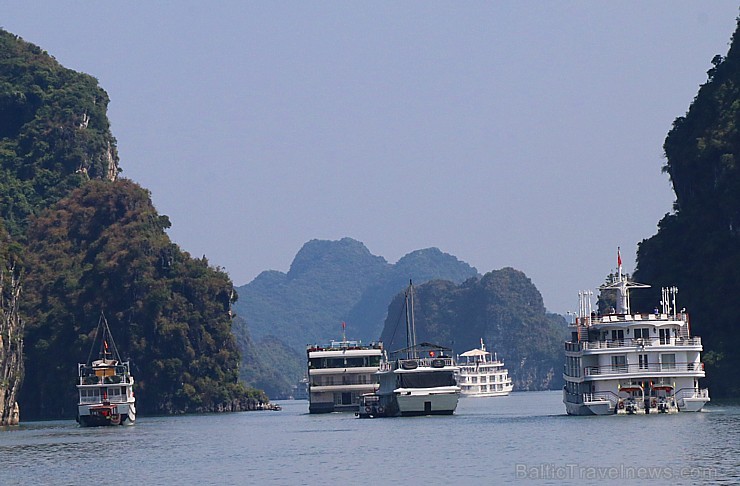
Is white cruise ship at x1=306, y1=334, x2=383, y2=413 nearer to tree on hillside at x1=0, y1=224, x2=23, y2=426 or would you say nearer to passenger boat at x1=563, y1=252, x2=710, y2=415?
tree on hillside at x1=0, y1=224, x2=23, y2=426

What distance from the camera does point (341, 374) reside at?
462 ft

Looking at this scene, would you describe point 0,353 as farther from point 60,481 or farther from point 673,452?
point 673,452

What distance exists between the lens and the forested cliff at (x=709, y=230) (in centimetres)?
12438

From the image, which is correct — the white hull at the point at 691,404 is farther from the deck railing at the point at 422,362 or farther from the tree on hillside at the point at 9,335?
the tree on hillside at the point at 9,335

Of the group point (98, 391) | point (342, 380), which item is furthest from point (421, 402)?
point (342, 380)

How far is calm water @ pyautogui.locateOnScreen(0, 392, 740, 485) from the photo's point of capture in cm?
5662

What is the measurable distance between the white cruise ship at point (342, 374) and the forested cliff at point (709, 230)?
89.9 feet

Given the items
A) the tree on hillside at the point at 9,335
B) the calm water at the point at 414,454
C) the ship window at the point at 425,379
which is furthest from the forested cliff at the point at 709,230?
the tree on hillside at the point at 9,335

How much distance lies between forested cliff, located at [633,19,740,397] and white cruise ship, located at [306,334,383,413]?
89.9 feet

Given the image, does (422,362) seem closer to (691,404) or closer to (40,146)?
(691,404)

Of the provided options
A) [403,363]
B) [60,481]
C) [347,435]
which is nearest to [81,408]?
[403,363]

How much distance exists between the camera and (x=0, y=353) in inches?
5285

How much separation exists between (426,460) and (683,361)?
29.0 metres

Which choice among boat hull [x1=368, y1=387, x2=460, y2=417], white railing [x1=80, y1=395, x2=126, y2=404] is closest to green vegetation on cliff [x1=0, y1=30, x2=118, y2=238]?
white railing [x1=80, y1=395, x2=126, y2=404]
